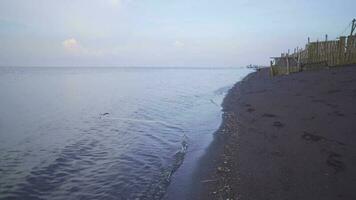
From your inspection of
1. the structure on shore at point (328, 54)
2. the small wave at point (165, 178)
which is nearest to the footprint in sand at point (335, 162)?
the small wave at point (165, 178)

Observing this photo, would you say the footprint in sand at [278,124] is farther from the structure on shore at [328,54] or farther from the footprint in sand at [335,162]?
the structure on shore at [328,54]

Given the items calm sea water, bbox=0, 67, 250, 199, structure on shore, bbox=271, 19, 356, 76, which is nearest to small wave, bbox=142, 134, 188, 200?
calm sea water, bbox=0, 67, 250, 199

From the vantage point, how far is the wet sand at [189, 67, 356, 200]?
5320mm

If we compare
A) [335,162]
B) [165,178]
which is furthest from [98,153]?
[335,162]

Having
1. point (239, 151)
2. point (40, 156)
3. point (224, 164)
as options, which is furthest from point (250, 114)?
point (40, 156)

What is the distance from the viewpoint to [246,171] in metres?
6.41

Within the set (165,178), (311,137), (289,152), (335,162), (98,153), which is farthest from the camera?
(98,153)

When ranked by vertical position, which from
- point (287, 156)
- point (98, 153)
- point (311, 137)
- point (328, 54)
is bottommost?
point (98, 153)

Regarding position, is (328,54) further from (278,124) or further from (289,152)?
(289,152)

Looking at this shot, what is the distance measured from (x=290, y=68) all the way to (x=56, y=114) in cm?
2375

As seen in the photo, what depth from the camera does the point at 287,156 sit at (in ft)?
22.8

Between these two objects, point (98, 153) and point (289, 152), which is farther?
point (98, 153)

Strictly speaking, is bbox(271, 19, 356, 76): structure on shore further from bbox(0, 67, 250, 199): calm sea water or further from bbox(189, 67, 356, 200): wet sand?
bbox(0, 67, 250, 199): calm sea water

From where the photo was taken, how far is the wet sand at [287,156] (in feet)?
17.5
